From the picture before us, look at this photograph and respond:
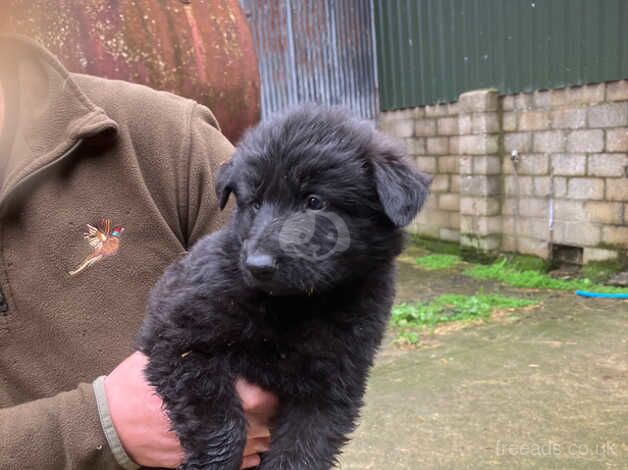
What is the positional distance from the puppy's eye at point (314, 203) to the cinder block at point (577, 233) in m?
5.65

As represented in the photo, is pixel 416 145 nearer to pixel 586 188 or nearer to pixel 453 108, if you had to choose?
pixel 453 108

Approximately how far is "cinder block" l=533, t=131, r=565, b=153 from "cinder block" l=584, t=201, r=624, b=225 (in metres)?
0.72

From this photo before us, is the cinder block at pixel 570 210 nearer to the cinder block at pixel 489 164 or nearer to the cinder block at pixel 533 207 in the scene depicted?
the cinder block at pixel 533 207

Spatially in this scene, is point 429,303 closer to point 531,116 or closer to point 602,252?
point 602,252

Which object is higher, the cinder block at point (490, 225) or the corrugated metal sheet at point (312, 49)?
the corrugated metal sheet at point (312, 49)

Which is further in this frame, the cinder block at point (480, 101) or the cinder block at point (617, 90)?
the cinder block at point (480, 101)

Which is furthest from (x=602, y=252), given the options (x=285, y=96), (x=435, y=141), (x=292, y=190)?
(x=292, y=190)

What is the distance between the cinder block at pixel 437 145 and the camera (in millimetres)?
8359

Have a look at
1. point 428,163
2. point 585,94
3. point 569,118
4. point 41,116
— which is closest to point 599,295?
point 569,118

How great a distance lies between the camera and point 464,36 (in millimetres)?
7660

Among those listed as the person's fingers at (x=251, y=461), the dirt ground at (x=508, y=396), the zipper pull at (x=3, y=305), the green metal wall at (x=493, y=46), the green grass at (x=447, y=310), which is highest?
the green metal wall at (x=493, y=46)

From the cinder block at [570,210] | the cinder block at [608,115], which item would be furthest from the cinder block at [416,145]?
the cinder block at [608,115]

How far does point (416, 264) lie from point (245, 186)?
6608mm

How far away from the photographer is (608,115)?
6066 mm
